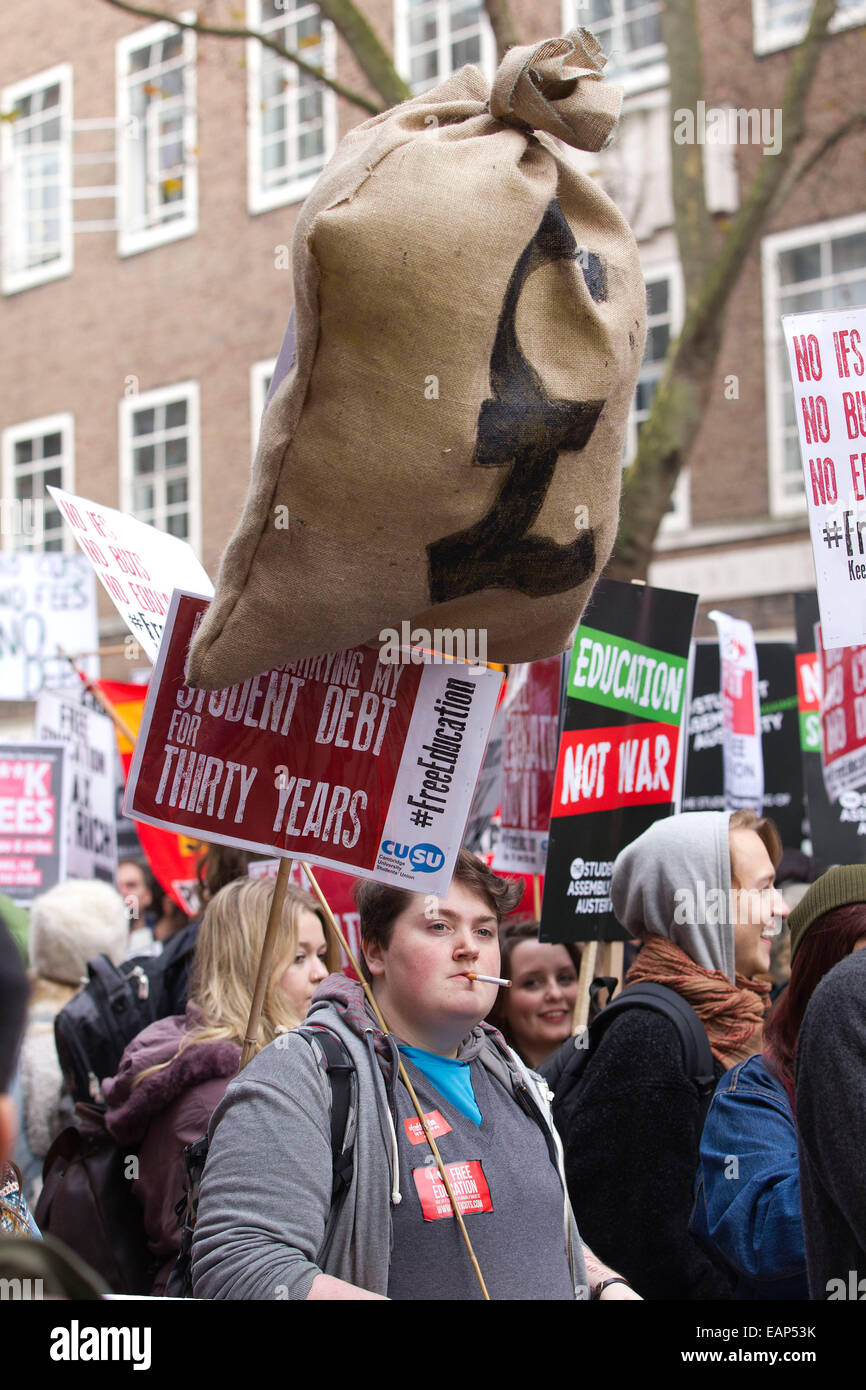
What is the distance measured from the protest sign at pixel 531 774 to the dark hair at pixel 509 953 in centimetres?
21

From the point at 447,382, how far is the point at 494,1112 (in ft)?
3.93

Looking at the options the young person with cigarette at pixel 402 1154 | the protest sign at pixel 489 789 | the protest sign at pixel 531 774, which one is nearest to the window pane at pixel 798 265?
the protest sign at pixel 489 789

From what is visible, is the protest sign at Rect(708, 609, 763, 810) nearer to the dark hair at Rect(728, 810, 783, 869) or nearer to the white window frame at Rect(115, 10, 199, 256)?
the dark hair at Rect(728, 810, 783, 869)

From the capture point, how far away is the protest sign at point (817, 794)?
518cm

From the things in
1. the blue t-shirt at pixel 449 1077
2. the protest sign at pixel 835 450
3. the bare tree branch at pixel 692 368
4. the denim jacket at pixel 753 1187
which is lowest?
the denim jacket at pixel 753 1187

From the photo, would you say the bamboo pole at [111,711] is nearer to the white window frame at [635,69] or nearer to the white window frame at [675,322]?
the white window frame at [675,322]

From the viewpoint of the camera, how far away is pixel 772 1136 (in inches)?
107

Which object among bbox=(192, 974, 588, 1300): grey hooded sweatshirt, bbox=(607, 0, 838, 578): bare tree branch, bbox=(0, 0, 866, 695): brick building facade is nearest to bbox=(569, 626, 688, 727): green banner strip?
bbox=(192, 974, 588, 1300): grey hooded sweatshirt

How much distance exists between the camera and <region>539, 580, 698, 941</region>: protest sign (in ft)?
13.1

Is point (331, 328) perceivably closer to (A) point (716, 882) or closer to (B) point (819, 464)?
(B) point (819, 464)

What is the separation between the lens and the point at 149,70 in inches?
706

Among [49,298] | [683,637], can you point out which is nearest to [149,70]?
[49,298]
